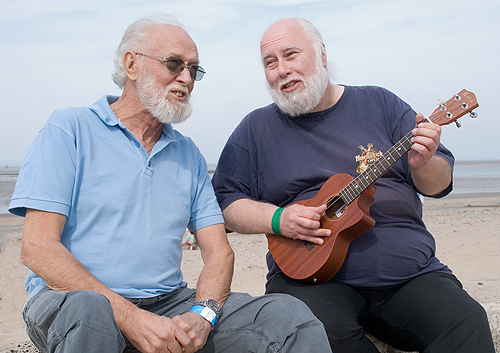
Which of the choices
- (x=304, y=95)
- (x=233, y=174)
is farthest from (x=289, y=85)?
(x=233, y=174)

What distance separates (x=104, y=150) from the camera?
7.53ft

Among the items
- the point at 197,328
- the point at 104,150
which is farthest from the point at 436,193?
the point at 104,150

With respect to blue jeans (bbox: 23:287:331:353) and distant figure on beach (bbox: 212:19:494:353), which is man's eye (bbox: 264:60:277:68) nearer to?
distant figure on beach (bbox: 212:19:494:353)

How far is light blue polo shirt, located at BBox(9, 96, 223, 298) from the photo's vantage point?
210 centimetres

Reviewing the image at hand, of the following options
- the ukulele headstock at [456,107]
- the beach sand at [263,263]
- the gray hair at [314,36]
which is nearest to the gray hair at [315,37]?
the gray hair at [314,36]

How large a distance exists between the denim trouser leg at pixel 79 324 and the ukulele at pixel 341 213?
1.12 meters

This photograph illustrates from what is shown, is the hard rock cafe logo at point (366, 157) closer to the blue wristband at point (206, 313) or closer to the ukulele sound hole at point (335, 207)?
the ukulele sound hole at point (335, 207)

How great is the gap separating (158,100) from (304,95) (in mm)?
909

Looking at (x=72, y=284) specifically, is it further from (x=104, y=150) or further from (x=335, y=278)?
(x=335, y=278)

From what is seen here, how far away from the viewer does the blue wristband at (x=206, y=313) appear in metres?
2.08

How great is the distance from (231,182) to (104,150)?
92cm

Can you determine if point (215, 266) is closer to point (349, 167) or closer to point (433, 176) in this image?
point (349, 167)

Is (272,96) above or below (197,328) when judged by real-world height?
above

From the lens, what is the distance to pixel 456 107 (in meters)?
2.42
